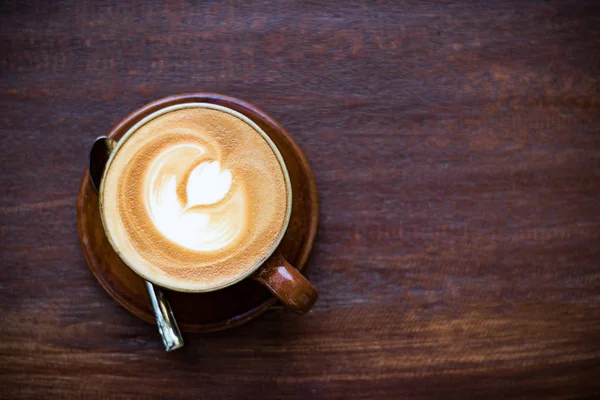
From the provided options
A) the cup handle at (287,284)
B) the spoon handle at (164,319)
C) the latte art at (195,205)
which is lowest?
the spoon handle at (164,319)

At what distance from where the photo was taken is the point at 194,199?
70 cm

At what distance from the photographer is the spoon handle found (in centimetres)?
76

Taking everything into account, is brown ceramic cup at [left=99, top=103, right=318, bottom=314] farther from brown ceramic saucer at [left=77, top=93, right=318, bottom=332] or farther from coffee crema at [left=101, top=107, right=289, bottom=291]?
brown ceramic saucer at [left=77, top=93, right=318, bottom=332]

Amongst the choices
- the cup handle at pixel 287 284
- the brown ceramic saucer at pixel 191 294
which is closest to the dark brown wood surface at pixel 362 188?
the brown ceramic saucer at pixel 191 294

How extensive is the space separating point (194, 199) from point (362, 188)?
0.31 metres

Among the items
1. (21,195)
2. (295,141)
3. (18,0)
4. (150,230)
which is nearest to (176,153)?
(150,230)

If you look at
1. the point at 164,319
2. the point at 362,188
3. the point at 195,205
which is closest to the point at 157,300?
the point at 164,319

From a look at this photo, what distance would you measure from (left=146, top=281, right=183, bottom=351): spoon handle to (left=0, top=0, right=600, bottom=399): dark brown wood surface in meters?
0.09

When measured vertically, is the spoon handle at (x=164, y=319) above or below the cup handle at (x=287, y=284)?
below

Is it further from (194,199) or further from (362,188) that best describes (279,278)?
(362,188)

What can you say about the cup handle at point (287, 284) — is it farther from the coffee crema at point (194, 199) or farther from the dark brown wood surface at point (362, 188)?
the dark brown wood surface at point (362, 188)

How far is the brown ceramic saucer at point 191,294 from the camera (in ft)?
2.66

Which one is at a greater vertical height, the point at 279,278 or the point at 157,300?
the point at 279,278

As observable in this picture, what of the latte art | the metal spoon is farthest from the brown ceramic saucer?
the latte art
